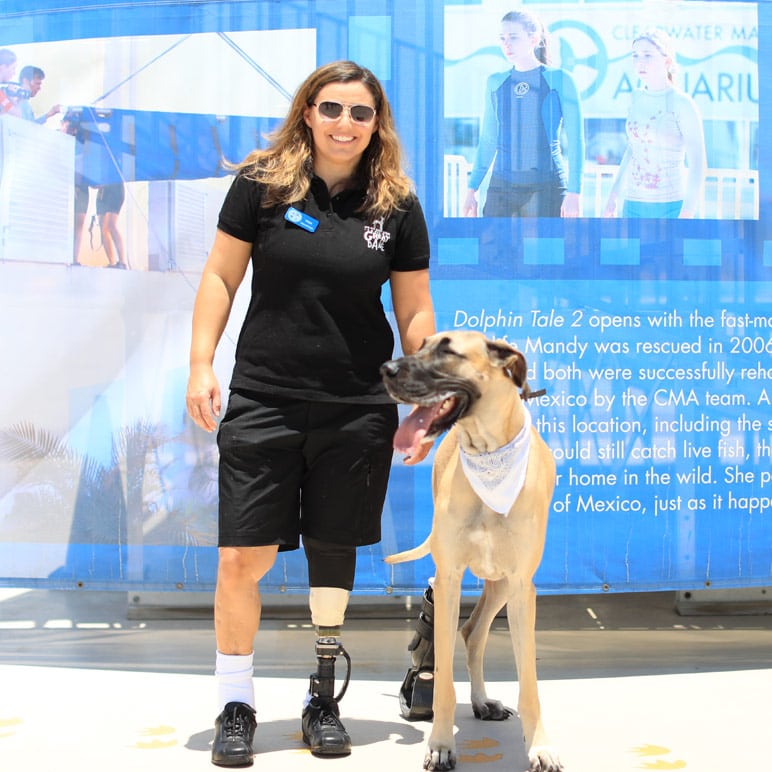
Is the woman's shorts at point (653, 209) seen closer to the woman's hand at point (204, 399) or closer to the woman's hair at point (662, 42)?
the woman's hair at point (662, 42)

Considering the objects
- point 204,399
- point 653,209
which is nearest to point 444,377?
point 204,399

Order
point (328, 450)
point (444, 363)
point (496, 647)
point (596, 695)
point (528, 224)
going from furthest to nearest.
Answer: point (496, 647), point (528, 224), point (596, 695), point (328, 450), point (444, 363)

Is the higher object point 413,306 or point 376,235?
point 376,235

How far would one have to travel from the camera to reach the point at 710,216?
4.31 meters

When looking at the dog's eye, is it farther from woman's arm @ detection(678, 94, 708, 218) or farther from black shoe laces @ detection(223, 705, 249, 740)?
woman's arm @ detection(678, 94, 708, 218)

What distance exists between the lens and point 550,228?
4.29 metres

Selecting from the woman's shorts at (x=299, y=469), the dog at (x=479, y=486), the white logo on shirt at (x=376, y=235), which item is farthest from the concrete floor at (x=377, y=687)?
the white logo on shirt at (x=376, y=235)

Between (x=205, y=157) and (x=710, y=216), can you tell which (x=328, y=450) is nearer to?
(x=205, y=157)

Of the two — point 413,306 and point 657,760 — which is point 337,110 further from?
point 657,760

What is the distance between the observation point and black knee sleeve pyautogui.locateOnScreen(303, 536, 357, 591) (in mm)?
3309

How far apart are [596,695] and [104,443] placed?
2.33 m

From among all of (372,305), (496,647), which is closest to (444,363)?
(372,305)

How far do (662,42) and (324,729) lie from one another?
3.09 meters

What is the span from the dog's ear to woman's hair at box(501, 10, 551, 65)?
187 cm
